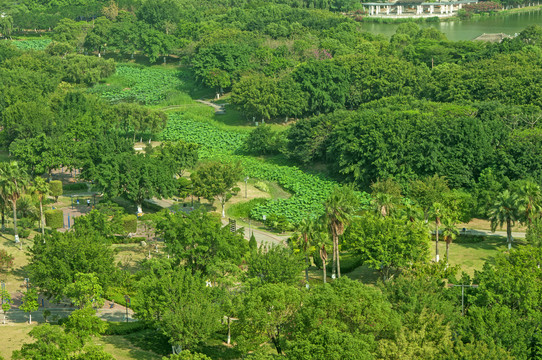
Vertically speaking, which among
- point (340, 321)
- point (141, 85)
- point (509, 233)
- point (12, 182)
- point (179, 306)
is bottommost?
point (509, 233)

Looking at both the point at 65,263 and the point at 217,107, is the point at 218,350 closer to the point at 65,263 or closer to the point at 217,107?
the point at 65,263

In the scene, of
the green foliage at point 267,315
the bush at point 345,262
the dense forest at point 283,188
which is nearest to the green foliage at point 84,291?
the dense forest at point 283,188

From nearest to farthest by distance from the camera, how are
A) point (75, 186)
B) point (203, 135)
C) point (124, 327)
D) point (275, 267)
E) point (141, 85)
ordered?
point (124, 327) → point (275, 267) → point (75, 186) → point (203, 135) → point (141, 85)

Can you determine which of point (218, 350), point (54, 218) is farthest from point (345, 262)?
point (54, 218)

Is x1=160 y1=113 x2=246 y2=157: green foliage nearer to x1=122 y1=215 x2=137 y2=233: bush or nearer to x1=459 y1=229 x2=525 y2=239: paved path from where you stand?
x1=122 y1=215 x2=137 y2=233: bush

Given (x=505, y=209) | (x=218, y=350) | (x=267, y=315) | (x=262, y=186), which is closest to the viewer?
(x=267, y=315)

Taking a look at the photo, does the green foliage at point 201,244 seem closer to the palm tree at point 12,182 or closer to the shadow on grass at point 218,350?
the shadow on grass at point 218,350

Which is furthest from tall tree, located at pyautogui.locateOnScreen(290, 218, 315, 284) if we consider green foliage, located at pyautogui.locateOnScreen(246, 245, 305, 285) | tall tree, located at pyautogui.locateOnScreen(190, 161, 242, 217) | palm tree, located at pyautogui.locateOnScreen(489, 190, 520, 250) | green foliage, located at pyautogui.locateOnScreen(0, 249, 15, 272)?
green foliage, located at pyautogui.locateOnScreen(0, 249, 15, 272)
